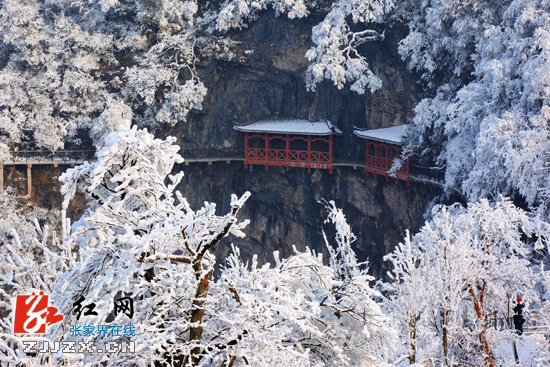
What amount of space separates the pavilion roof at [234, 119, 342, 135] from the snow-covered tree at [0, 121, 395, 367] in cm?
1987

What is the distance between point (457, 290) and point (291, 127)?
1891 centimetres

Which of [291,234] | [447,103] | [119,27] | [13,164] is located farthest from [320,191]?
[13,164]

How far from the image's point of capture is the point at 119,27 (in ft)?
90.6

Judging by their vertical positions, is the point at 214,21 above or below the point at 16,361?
above

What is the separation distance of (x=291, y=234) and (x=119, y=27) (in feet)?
48.7

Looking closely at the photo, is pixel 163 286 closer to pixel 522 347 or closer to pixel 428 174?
pixel 522 347

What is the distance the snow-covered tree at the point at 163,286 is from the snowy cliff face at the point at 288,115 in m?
18.7

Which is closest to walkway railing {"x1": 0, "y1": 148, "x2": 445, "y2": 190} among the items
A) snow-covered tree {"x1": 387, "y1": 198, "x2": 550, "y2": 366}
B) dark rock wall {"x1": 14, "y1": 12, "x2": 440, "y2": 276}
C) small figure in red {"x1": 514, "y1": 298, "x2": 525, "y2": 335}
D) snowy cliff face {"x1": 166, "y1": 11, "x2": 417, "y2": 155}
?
dark rock wall {"x1": 14, "y1": 12, "x2": 440, "y2": 276}

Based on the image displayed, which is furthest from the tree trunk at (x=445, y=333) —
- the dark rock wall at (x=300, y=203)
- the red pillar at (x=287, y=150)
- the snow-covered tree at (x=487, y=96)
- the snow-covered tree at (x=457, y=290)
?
the red pillar at (x=287, y=150)

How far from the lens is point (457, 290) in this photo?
7.47 m

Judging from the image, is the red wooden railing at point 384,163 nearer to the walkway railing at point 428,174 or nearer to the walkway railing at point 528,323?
the walkway railing at point 428,174

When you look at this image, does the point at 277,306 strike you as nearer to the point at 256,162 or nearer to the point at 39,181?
the point at 256,162

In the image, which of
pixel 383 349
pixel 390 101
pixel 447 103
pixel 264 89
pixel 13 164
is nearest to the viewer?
pixel 383 349

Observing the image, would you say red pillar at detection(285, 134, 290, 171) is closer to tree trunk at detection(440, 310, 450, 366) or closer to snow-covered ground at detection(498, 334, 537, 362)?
snow-covered ground at detection(498, 334, 537, 362)
